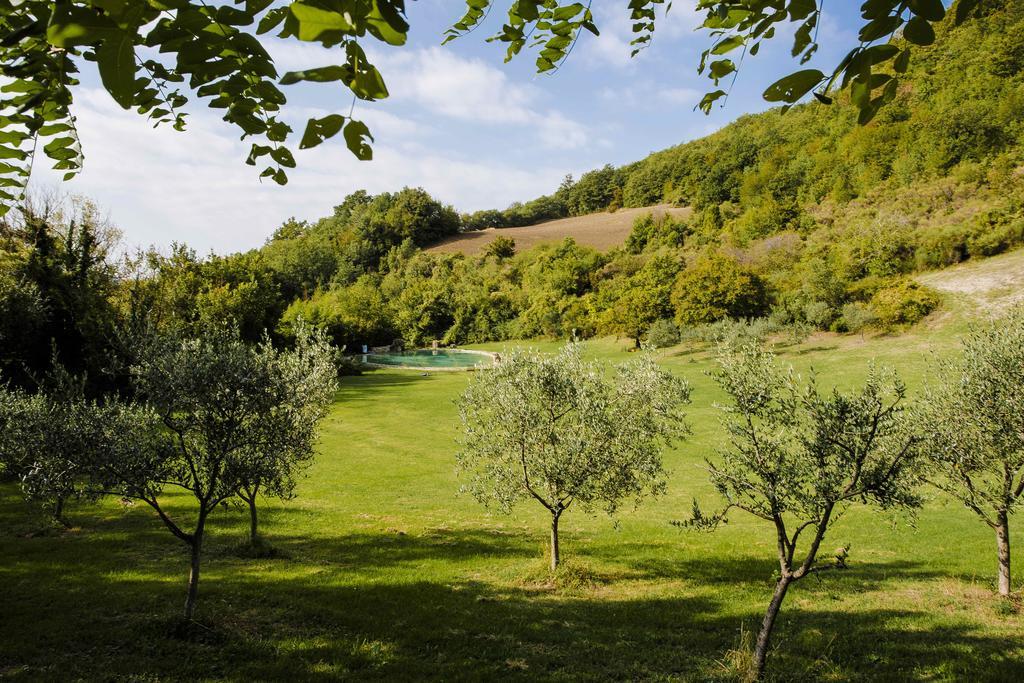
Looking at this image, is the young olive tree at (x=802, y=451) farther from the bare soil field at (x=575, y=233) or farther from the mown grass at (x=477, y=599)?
the bare soil field at (x=575, y=233)

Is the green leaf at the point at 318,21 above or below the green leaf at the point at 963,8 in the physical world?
below

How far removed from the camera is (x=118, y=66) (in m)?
1.46

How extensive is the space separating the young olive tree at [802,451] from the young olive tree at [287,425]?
27.3 ft

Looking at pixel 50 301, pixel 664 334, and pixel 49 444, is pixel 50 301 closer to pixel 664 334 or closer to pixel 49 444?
pixel 49 444

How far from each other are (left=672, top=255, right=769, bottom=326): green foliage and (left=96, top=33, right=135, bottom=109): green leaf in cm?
4902

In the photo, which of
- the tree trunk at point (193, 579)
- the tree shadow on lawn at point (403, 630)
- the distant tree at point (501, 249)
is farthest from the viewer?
the distant tree at point (501, 249)

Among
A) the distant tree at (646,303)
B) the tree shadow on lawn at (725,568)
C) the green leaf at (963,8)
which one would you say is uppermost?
the distant tree at (646,303)

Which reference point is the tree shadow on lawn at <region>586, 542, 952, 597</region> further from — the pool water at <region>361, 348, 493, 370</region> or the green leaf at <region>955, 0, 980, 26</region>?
the pool water at <region>361, 348, 493, 370</region>

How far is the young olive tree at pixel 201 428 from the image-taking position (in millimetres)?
9531

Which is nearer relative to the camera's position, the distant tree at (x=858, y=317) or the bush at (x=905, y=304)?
the bush at (x=905, y=304)

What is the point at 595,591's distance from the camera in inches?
497

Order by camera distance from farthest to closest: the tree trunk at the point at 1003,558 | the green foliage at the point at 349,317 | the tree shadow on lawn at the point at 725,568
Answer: the green foliage at the point at 349,317 → the tree shadow on lawn at the point at 725,568 → the tree trunk at the point at 1003,558

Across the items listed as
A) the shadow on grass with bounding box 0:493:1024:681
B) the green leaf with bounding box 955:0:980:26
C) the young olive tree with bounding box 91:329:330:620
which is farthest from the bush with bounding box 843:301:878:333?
the green leaf with bounding box 955:0:980:26

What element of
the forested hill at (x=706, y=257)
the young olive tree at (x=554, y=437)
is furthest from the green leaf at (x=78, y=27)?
the forested hill at (x=706, y=257)
